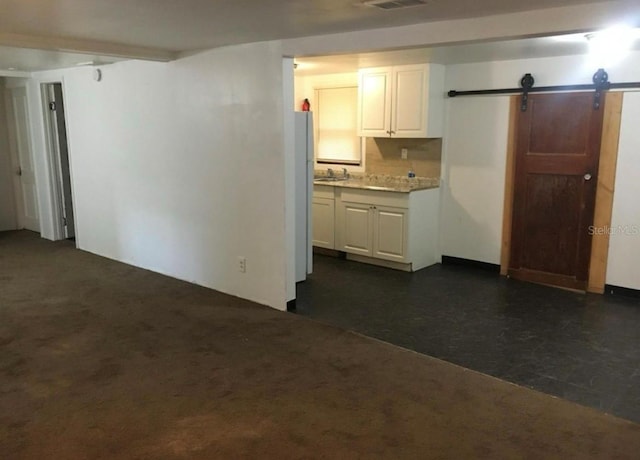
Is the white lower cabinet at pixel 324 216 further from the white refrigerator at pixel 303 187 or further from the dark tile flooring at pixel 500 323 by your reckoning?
the white refrigerator at pixel 303 187

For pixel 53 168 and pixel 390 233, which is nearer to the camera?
pixel 390 233

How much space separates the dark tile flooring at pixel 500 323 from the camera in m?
3.33

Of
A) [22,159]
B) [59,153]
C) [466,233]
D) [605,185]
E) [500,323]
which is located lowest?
[500,323]

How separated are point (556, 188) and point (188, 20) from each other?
377 centimetres

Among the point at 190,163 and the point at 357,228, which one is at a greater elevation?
the point at 190,163

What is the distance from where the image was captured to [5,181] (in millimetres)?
7695

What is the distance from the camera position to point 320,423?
278cm

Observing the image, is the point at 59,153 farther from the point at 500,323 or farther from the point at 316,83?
→ the point at 500,323

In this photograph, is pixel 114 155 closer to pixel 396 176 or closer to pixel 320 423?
pixel 396 176

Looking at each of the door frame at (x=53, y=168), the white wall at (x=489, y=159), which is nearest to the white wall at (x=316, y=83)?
the white wall at (x=489, y=159)

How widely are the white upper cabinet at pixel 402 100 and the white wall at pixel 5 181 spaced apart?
16.7 ft

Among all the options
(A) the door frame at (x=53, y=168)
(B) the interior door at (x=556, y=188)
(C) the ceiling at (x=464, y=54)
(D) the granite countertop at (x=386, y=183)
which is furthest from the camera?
(A) the door frame at (x=53, y=168)

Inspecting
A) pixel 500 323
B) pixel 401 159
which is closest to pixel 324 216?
pixel 401 159

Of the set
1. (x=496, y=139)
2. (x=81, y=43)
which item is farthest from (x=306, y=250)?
(x=81, y=43)
